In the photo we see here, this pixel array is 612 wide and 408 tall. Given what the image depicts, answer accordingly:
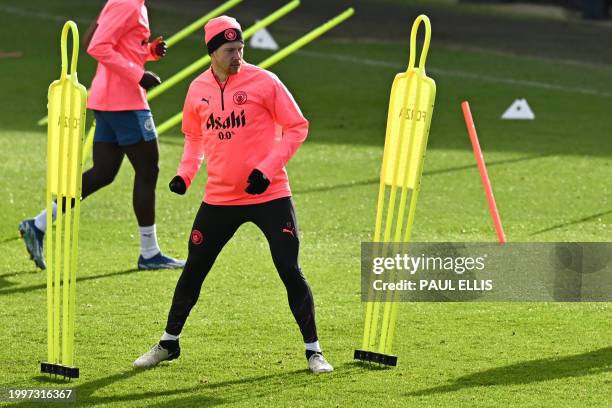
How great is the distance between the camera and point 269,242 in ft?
28.9

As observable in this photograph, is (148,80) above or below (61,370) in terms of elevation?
above

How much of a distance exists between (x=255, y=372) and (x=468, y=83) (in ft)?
45.6

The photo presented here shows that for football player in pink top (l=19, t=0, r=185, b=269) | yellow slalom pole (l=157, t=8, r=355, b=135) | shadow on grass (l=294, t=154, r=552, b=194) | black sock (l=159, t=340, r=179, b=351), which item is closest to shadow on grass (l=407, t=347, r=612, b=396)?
black sock (l=159, t=340, r=179, b=351)

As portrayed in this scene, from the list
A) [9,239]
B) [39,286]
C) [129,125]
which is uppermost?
[129,125]

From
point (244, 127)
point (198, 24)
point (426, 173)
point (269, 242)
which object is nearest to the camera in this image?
point (244, 127)

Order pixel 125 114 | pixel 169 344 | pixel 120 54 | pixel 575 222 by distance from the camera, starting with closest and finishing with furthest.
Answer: pixel 169 344 → pixel 120 54 → pixel 125 114 → pixel 575 222

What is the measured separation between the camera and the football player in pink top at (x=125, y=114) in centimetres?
1129

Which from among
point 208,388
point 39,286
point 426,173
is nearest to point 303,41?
point 426,173

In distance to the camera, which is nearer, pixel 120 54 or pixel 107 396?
pixel 107 396

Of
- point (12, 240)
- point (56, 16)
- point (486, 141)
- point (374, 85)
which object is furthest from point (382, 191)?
point (56, 16)

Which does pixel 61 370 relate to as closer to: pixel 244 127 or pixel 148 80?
pixel 244 127

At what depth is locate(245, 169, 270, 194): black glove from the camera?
8.47 m

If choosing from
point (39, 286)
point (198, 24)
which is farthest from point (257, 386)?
point (198, 24)

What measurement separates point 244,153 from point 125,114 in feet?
9.57
